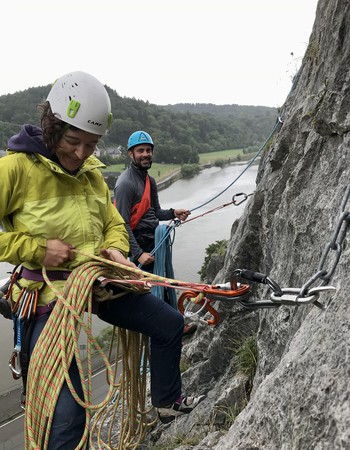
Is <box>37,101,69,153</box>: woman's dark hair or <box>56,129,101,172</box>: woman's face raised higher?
<box>37,101,69,153</box>: woman's dark hair

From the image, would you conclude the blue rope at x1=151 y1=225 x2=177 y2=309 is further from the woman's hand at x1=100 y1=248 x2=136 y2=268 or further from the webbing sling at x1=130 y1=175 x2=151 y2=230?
the woman's hand at x1=100 y1=248 x2=136 y2=268

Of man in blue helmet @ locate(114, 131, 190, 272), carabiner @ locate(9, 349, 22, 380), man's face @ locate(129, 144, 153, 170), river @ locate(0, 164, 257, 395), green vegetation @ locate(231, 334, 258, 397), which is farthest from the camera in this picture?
river @ locate(0, 164, 257, 395)

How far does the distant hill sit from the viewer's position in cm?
5575

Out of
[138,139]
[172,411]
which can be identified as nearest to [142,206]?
[138,139]

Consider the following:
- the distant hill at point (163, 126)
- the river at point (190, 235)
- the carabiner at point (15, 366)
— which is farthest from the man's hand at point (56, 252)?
the distant hill at point (163, 126)

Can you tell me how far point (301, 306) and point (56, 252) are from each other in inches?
46.8

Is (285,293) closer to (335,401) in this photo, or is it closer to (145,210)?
(335,401)

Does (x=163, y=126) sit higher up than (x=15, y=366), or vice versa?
(x=163, y=126)

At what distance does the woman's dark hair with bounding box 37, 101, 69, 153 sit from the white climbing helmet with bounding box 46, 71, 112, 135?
0.09 feet

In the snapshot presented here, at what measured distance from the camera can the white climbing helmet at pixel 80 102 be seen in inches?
77.0

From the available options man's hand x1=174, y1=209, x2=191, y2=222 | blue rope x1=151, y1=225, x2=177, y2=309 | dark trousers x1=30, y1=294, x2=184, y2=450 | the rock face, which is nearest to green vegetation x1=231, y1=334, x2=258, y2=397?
the rock face

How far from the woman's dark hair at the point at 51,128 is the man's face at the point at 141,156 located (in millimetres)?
1928

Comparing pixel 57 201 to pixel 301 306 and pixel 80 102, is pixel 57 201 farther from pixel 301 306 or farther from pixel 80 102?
pixel 301 306

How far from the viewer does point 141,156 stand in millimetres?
3930
